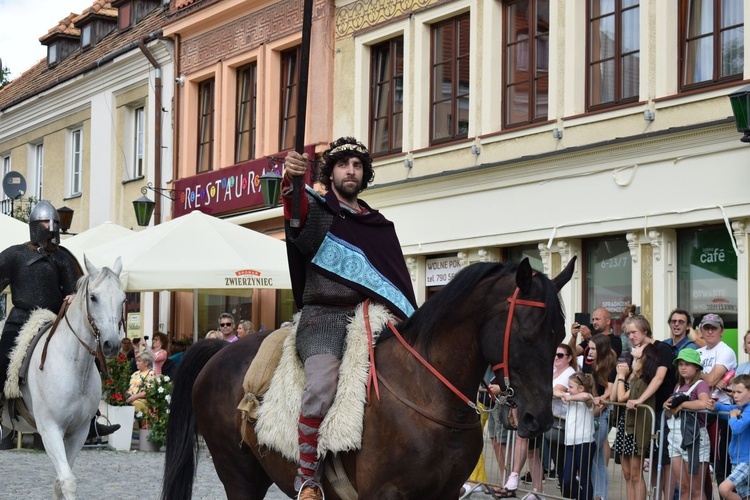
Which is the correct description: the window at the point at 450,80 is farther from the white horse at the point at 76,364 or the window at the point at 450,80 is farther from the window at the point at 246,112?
the white horse at the point at 76,364

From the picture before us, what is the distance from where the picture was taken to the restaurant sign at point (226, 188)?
25.4 metres

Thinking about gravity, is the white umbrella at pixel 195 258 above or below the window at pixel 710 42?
below

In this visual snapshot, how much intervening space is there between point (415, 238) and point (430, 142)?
165 centimetres

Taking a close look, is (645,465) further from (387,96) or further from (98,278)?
(387,96)

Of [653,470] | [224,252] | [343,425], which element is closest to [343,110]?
[224,252]

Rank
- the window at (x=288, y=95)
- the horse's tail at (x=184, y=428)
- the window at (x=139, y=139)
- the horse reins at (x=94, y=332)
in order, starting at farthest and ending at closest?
the window at (x=139, y=139), the window at (x=288, y=95), the horse reins at (x=94, y=332), the horse's tail at (x=184, y=428)

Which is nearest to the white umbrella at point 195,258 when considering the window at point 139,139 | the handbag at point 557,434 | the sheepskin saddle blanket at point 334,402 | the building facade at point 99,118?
the handbag at point 557,434

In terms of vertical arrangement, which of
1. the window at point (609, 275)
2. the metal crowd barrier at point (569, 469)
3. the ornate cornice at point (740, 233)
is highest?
the ornate cornice at point (740, 233)

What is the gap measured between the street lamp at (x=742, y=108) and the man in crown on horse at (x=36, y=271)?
23.9 feet

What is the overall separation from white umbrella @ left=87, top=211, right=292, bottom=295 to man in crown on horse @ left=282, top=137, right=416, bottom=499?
10.4 m

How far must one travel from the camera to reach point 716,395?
36.3 ft

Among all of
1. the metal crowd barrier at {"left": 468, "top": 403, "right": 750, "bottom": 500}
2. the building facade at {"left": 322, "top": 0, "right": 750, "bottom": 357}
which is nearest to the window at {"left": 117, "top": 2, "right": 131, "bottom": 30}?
the building facade at {"left": 322, "top": 0, "right": 750, "bottom": 357}

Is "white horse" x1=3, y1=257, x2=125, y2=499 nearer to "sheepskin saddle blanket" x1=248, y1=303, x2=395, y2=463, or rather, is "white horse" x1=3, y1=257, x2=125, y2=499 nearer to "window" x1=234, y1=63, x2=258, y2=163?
"sheepskin saddle blanket" x1=248, y1=303, x2=395, y2=463

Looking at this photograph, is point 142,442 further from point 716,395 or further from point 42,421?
point 716,395
